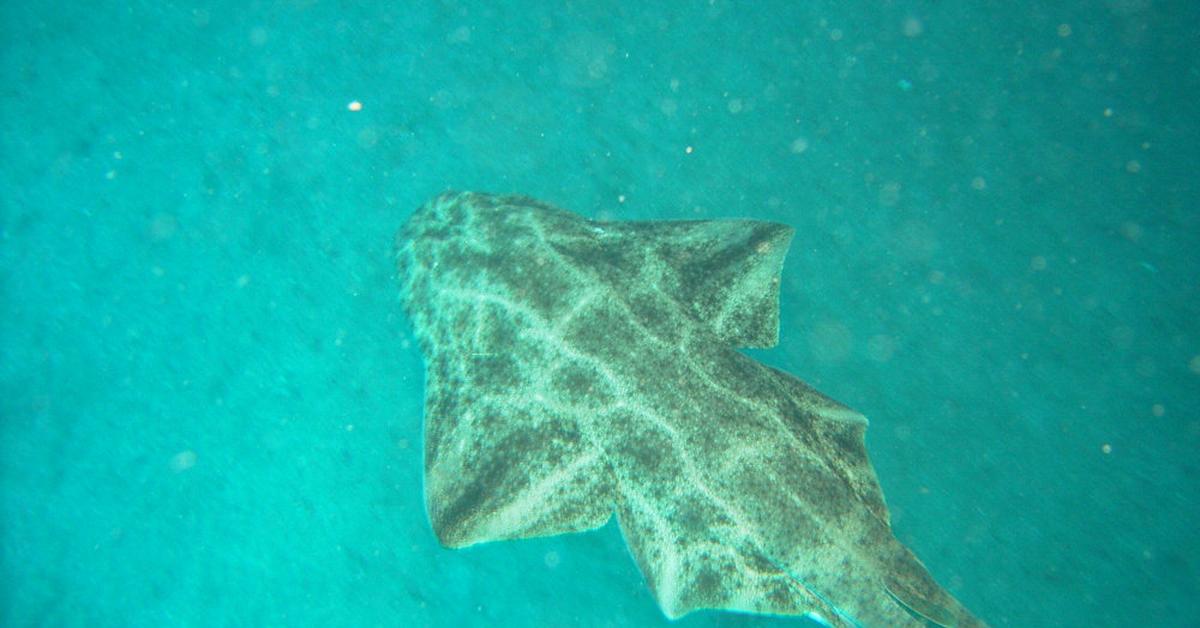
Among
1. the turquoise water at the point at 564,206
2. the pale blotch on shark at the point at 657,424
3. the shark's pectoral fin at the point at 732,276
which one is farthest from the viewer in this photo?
the turquoise water at the point at 564,206

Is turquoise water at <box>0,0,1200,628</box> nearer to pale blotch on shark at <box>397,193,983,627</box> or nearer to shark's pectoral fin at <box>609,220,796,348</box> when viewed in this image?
shark's pectoral fin at <box>609,220,796,348</box>

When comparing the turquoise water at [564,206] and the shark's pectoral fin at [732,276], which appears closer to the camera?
the shark's pectoral fin at [732,276]

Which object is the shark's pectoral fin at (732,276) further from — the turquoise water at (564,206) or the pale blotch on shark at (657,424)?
the turquoise water at (564,206)

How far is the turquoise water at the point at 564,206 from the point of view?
6.80m

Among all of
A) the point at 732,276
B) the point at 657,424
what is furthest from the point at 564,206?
the point at 657,424

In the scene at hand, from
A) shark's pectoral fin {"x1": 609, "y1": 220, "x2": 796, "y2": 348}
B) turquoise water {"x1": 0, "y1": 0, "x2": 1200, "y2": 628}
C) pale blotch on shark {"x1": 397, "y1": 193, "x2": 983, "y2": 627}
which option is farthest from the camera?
turquoise water {"x1": 0, "y1": 0, "x2": 1200, "y2": 628}

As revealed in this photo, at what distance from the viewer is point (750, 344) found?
19.0 feet

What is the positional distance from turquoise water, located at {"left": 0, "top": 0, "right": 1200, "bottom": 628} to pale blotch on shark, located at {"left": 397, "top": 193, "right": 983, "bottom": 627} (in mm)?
1593

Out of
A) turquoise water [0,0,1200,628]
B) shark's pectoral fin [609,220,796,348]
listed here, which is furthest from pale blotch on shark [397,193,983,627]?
turquoise water [0,0,1200,628]

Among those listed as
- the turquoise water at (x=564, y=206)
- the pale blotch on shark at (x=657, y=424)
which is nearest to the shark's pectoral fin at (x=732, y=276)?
the pale blotch on shark at (x=657, y=424)

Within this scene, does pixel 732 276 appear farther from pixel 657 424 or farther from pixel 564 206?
pixel 564 206

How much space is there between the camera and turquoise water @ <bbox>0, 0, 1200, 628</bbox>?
680 centimetres

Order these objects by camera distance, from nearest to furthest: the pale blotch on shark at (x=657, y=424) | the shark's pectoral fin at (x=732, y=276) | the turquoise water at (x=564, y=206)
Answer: the pale blotch on shark at (x=657, y=424)
the shark's pectoral fin at (x=732, y=276)
the turquoise water at (x=564, y=206)

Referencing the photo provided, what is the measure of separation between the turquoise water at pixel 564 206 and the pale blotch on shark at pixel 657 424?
5.23ft
